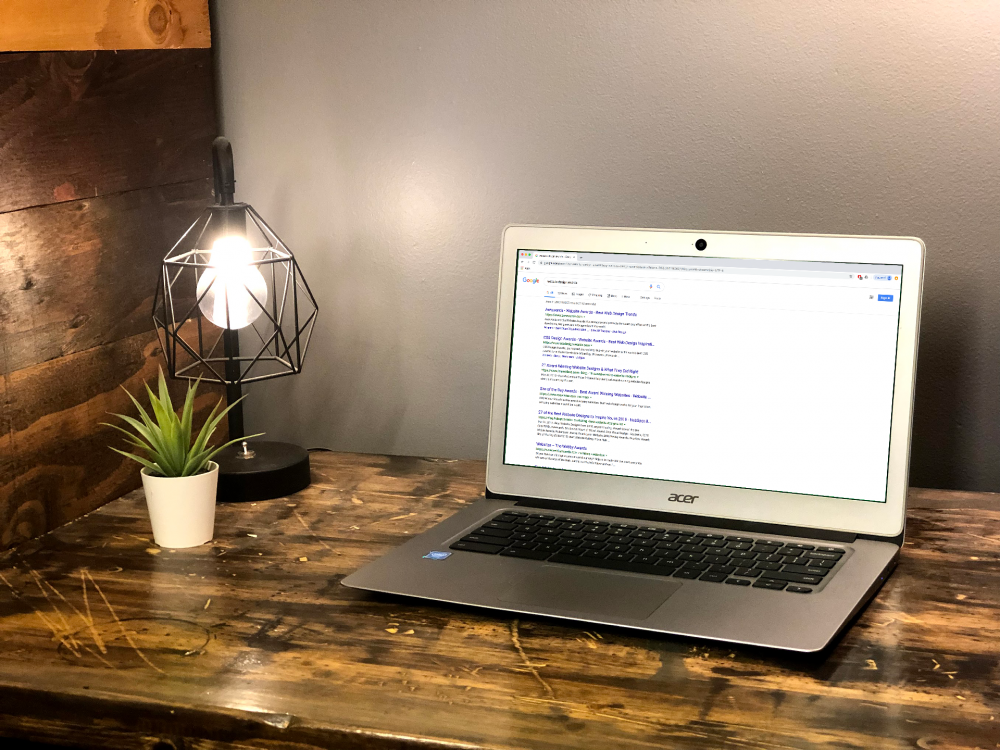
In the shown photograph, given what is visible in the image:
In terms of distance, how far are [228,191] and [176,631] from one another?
592 millimetres

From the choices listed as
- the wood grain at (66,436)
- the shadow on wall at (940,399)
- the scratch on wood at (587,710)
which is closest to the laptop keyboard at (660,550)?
the scratch on wood at (587,710)

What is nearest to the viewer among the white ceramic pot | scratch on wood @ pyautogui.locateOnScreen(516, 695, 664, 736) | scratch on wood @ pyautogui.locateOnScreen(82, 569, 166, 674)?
scratch on wood @ pyautogui.locateOnScreen(516, 695, 664, 736)

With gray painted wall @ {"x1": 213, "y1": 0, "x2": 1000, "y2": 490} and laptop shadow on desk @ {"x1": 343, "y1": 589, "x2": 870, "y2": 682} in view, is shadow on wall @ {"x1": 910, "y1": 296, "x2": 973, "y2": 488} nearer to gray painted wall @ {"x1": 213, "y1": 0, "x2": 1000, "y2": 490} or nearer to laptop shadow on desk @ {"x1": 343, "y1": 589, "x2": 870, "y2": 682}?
gray painted wall @ {"x1": 213, "y1": 0, "x2": 1000, "y2": 490}

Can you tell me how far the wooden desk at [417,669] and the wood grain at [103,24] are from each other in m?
0.57

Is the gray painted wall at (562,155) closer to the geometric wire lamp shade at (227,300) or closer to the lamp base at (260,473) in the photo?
the geometric wire lamp shade at (227,300)

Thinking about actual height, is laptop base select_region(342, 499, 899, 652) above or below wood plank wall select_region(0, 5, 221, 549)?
below

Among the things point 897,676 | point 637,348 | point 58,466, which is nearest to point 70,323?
point 58,466

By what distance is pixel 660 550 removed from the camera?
3.41 ft

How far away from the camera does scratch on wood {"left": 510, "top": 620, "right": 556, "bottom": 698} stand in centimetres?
80

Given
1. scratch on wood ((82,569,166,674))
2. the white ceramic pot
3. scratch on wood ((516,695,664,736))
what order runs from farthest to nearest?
1. the white ceramic pot
2. scratch on wood ((82,569,166,674))
3. scratch on wood ((516,695,664,736))

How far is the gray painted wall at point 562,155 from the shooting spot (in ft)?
4.10

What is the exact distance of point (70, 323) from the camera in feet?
4.07

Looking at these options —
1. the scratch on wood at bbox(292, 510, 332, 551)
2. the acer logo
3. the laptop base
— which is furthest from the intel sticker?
the acer logo

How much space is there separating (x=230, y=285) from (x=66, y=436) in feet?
0.87
